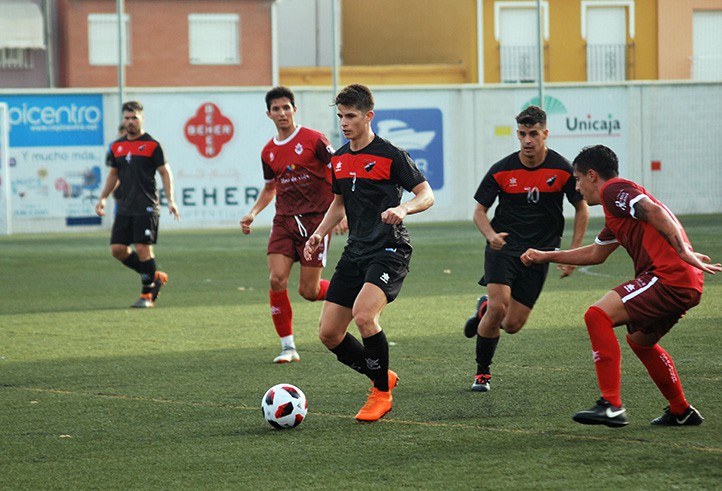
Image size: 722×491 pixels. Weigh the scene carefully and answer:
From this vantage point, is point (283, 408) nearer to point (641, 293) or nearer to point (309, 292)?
point (641, 293)

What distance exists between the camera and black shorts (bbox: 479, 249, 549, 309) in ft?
28.2

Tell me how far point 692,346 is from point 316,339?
129 inches

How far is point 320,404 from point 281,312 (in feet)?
6.86

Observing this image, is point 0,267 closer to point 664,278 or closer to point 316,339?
point 316,339

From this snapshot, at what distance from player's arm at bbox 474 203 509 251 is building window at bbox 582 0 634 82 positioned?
114 ft

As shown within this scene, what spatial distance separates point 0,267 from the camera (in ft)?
65.8

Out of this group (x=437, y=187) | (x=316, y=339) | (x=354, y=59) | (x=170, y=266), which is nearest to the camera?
(x=316, y=339)

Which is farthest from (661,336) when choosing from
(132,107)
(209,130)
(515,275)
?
(209,130)

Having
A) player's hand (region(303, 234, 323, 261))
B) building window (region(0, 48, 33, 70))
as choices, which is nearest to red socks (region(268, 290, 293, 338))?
player's hand (region(303, 234, 323, 261))

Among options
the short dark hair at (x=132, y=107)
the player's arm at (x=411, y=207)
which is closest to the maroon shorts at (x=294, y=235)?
the player's arm at (x=411, y=207)

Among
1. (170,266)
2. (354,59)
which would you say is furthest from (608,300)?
(354,59)

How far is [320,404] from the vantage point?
25.7 feet

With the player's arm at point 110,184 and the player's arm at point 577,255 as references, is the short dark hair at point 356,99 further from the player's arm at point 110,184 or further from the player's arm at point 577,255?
the player's arm at point 110,184

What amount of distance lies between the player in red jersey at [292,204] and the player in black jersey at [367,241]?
2120mm
